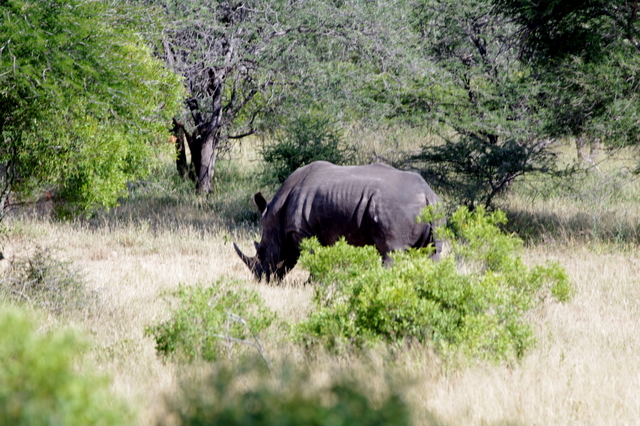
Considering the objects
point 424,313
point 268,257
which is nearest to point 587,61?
point 268,257

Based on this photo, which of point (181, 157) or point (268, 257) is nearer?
point (268, 257)

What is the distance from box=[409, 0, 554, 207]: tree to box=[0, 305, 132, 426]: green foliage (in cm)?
1197

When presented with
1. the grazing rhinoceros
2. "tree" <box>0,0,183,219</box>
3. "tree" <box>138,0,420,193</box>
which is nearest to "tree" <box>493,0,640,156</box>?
"tree" <box>138,0,420,193</box>

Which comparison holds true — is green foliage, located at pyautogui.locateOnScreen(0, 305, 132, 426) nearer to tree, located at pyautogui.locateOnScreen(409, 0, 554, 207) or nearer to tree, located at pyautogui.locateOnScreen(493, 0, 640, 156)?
tree, located at pyautogui.locateOnScreen(493, 0, 640, 156)

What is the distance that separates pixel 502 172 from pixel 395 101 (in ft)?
10.8

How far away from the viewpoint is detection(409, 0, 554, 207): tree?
14070 mm

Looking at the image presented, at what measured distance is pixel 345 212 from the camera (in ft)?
27.8

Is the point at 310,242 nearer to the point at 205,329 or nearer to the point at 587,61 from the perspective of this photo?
the point at 205,329

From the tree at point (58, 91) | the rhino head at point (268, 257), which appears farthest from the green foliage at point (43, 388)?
the rhino head at point (268, 257)

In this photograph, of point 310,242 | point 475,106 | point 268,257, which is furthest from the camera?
point 475,106

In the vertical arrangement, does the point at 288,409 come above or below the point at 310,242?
above

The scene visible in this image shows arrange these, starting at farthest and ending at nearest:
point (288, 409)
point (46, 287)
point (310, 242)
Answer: point (46, 287) → point (310, 242) → point (288, 409)

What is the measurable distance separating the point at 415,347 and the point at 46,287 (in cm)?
432

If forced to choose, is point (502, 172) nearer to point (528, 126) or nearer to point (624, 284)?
point (528, 126)
